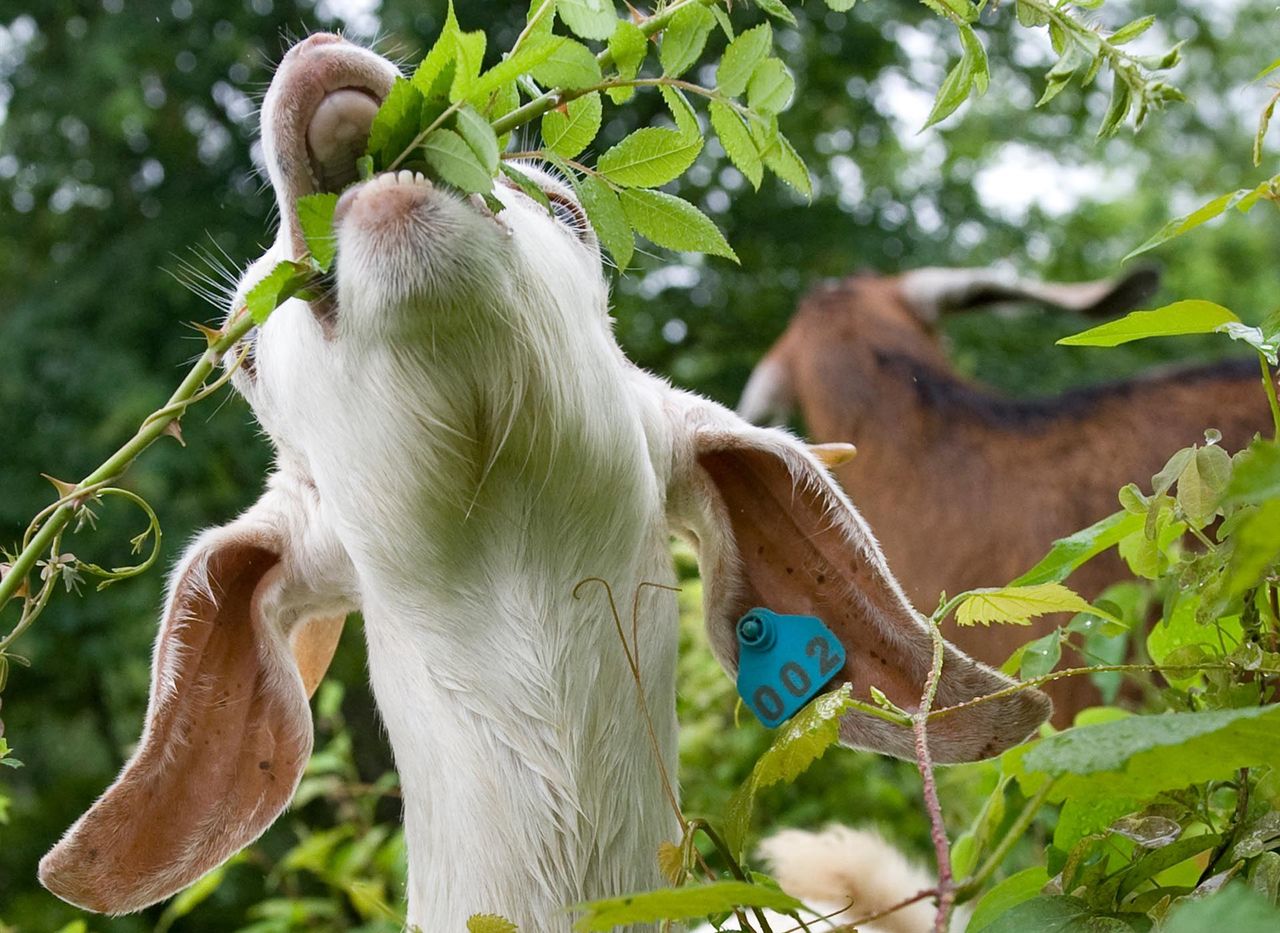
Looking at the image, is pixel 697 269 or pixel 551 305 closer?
pixel 551 305

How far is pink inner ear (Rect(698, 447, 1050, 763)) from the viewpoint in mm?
2176

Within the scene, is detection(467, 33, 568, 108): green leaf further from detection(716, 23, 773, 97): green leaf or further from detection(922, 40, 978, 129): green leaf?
detection(922, 40, 978, 129): green leaf

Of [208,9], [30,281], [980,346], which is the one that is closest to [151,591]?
[30,281]

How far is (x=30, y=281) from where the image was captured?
951cm

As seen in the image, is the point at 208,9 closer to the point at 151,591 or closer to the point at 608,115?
the point at 608,115

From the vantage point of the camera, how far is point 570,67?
63.4 inches

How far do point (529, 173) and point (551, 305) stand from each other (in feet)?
1.22

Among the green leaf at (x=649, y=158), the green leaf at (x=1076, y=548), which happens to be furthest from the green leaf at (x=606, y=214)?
the green leaf at (x=1076, y=548)

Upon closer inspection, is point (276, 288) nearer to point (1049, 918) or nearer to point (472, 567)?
point (472, 567)

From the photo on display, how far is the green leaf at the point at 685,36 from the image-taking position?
1.75 m

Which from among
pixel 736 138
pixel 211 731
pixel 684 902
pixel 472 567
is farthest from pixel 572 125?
pixel 211 731

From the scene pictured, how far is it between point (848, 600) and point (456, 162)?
3.58 feet

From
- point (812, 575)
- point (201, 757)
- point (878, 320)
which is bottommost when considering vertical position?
point (878, 320)

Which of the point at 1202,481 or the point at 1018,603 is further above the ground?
the point at 1202,481
